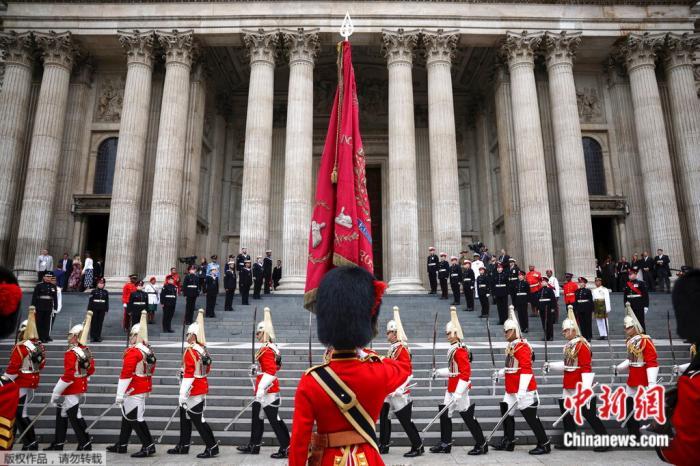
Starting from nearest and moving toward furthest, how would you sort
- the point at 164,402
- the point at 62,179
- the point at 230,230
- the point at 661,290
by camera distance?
1. the point at 164,402
2. the point at 661,290
3. the point at 62,179
4. the point at 230,230

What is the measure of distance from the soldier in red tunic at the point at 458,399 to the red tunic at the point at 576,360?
174 cm

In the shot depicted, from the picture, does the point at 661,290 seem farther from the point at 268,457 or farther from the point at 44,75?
the point at 44,75

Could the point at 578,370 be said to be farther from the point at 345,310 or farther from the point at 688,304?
the point at 345,310

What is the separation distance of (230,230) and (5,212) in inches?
444

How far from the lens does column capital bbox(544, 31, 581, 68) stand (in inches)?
930

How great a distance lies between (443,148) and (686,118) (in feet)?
41.8

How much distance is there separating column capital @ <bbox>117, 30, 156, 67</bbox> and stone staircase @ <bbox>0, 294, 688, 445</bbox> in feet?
41.2

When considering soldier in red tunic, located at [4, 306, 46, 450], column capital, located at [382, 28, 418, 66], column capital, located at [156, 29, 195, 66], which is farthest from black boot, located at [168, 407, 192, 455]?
column capital, located at [156, 29, 195, 66]

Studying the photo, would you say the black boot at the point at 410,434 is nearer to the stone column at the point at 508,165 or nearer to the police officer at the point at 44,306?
the police officer at the point at 44,306

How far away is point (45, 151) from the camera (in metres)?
22.7

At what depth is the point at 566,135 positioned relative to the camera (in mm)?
22812

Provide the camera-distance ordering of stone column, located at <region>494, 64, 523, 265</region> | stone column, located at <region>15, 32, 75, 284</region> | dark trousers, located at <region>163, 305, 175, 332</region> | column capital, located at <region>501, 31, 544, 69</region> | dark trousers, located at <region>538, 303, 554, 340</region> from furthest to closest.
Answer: stone column, located at <region>494, 64, 523, 265</region> → column capital, located at <region>501, 31, 544, 69</region> → stone column, located at <region>15, 32, 75, 284</region> → dark trousers, located at <region>163, 305, 175, 332</region> → dark trousers, located at <region>538, 303, 554, 340</region>

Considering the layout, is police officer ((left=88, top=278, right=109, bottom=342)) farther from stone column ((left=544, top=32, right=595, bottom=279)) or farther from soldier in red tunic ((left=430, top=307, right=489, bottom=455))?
stone column ((left=544, top=32, right=595, bottom=279))

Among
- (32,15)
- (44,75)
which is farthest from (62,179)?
(32,15)
